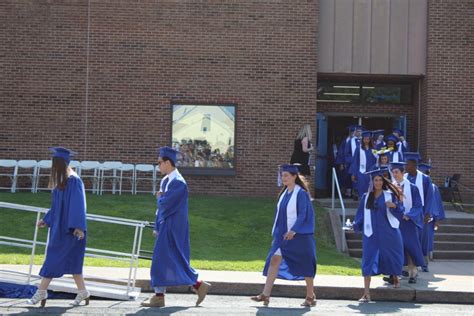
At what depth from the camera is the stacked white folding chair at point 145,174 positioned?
60.4ft

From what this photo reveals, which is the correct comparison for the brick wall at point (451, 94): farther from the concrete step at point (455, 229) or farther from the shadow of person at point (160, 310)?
the shadow of person at point (160, 310)

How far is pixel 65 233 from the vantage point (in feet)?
28.6

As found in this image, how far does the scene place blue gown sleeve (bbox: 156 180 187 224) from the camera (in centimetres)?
880

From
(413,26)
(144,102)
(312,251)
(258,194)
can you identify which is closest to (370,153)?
(258,194)

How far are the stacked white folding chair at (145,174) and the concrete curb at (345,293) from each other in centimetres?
816

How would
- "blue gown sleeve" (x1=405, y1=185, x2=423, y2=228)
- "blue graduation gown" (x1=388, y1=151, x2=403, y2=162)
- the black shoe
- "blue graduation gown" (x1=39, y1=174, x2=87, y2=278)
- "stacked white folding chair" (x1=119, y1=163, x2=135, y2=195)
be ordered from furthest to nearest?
"stacked white folding chair" (x1=119, y1=163, x2=135, y2=195), "blue graduation gown" (x1=388, y1=151, x2=403, y2=162), "blue gown sleeve" (x1=405, y1=185, x2=423, y2=228), the black shoe, "blue graduation gown" (x1=39, y1=174, x2=87, y2=278)

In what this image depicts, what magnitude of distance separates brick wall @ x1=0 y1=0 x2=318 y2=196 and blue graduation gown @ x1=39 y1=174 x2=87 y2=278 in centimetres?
999

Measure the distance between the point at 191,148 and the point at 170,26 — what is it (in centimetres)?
321

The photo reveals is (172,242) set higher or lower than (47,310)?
higher

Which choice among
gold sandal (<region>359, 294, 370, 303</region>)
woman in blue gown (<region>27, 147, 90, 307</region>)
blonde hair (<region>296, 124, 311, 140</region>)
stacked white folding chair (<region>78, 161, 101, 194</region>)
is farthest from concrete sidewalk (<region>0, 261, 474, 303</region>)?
stacked white folding chair (<region>78, 161, 101, 194</region>)

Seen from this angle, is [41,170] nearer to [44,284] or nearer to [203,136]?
[203,136]

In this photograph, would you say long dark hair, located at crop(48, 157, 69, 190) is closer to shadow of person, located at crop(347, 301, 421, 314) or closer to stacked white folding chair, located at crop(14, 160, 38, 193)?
shadow of person, located at crop(347, 301, 421, 314)

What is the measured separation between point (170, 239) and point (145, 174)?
1015cm

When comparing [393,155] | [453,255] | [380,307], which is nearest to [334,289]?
[380,307]
